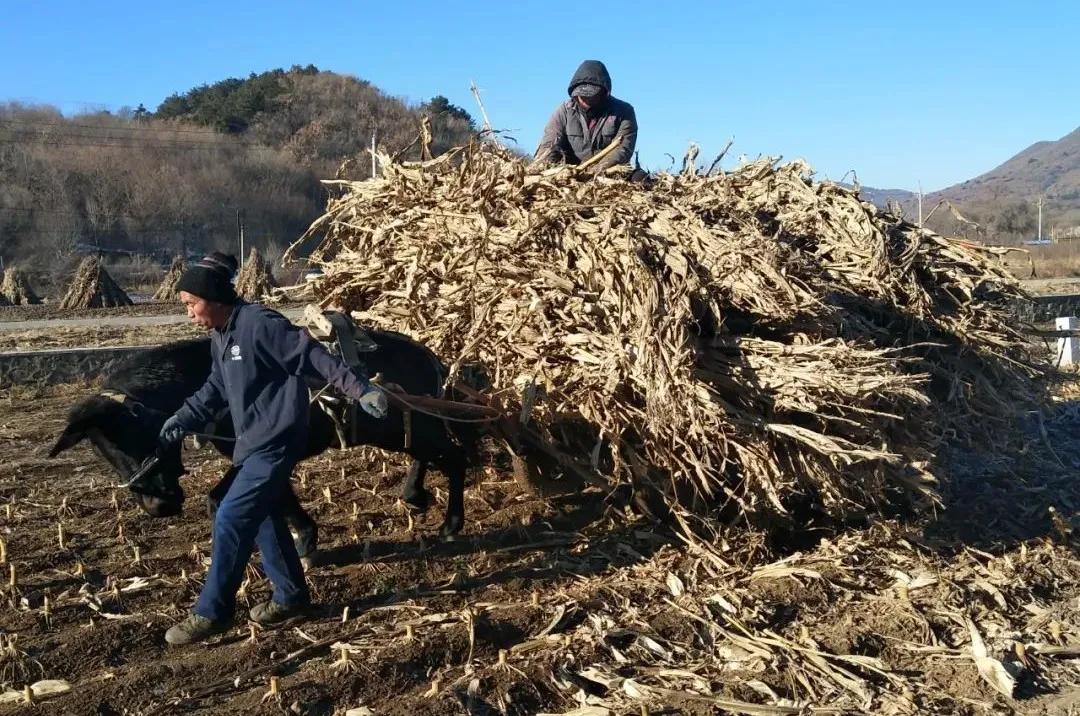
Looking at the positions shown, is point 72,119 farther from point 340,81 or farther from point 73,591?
point 73,591

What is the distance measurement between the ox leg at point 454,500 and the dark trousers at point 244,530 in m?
1.41

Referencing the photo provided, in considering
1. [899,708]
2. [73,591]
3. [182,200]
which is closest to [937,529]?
[899,708]

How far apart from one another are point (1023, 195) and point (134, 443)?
401 feet

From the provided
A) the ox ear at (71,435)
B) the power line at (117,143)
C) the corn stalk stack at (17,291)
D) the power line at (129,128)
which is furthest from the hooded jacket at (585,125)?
the power line at (129,128)

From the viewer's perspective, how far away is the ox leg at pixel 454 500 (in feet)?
19.2

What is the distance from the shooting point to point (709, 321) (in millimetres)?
5297

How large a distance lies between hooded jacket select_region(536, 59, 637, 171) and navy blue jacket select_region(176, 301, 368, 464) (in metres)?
2.88

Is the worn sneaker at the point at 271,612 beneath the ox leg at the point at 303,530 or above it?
beneath

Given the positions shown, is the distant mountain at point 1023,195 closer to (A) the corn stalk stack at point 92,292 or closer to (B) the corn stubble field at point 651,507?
(B) the corn stubble field at point 651,507

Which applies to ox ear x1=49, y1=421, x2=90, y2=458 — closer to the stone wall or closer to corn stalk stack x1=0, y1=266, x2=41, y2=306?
the stone wall

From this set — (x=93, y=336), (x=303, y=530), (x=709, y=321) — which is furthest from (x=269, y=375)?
(x=93, y=336)

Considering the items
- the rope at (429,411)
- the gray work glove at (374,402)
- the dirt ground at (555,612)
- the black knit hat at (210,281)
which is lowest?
the dirt ground at (555,612)

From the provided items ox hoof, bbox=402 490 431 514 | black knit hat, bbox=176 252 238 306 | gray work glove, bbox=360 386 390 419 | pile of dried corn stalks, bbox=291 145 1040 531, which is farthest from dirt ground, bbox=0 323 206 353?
gray work glove, bbox=360 386 390 419

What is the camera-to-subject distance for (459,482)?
237 inches
